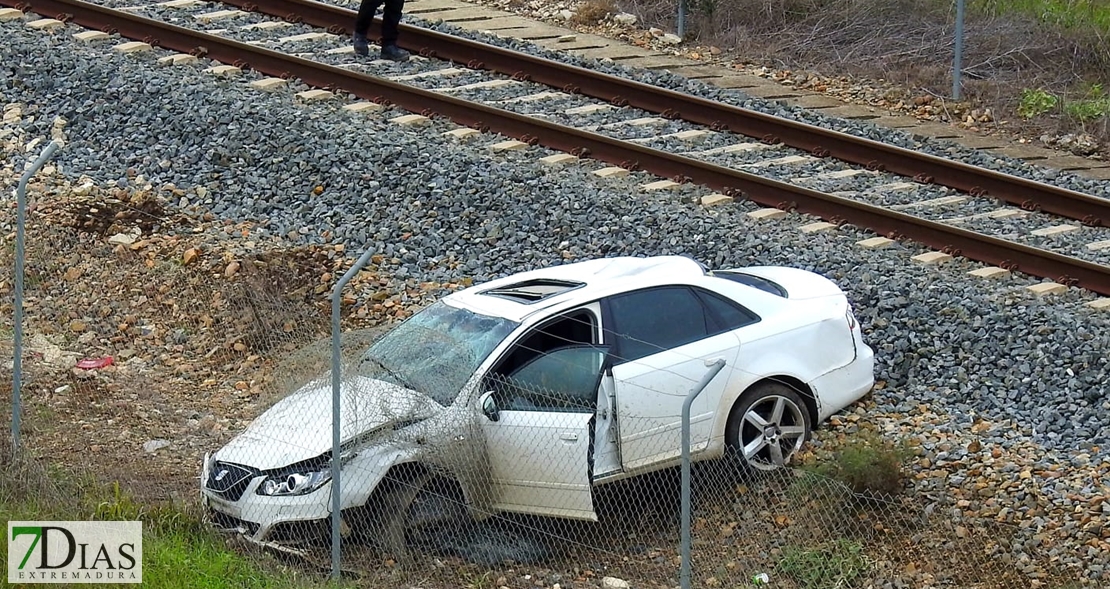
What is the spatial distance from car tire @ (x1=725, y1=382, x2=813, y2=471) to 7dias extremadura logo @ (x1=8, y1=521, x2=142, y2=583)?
341 centimetres

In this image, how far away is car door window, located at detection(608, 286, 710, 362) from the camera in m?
8.92

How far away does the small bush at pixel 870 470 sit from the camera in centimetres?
856

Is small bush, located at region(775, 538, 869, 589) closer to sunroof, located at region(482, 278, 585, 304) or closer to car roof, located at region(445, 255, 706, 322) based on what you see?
car roof, located at region(445, 255, 706, 322)

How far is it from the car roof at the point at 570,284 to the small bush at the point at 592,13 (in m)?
8.84

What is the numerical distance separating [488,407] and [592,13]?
35.0 ft

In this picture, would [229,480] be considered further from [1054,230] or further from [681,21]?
[681,21]

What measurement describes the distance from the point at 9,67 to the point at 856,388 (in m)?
9.34

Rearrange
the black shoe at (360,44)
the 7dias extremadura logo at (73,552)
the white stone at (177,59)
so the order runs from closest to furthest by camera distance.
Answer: the 7dias extremadura logo at (73,552), the white stone at (177,59), the black shoe at (360,44)

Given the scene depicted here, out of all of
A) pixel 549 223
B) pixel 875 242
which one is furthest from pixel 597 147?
pixel 875 242

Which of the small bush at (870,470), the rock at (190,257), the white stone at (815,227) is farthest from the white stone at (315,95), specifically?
the small bush at (870,470)

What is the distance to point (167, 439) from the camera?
9805 mm

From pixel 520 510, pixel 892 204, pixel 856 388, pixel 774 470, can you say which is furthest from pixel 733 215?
pixel 520 510

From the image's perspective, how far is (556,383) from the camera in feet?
28.1

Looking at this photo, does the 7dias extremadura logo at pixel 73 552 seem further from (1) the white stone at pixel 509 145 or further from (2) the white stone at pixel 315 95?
(2) the white stone at pixel 315 95
